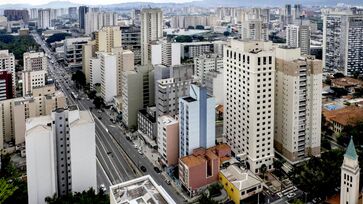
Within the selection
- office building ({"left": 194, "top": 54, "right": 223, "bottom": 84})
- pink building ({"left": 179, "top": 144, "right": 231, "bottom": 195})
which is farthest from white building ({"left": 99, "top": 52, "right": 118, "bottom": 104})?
pink building ({"left": 179, "top": 144, "right": 231, "bottom": 195})

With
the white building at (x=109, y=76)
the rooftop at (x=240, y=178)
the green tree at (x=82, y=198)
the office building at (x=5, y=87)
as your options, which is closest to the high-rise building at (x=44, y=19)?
the white building at (x=109, y=76)

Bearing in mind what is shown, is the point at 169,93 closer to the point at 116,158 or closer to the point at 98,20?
the point at 116,158

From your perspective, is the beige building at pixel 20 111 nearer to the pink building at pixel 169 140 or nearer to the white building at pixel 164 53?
the pink building at pixel 169 140

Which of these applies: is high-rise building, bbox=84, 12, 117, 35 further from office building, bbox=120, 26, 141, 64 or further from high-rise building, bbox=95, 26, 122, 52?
high-rise building, bbox=95, 26, 122, 52

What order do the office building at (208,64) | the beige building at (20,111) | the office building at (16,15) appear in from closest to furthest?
the beige building at (20,111)
the office building at (208,64)
the office building at (16,15)

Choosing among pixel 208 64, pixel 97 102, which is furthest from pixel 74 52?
pixel 208 64
